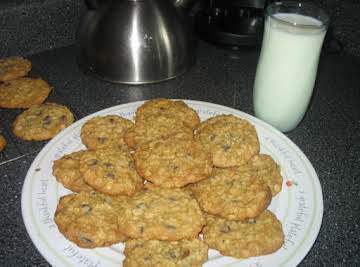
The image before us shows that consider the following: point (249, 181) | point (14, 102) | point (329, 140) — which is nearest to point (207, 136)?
point (249, 181)

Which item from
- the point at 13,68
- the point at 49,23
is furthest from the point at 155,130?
the point at 49,23

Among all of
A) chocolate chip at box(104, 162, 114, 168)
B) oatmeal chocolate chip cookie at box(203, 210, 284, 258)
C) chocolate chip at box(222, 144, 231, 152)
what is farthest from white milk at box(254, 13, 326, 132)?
chocolate chip at box(104, 162, 114, 168)

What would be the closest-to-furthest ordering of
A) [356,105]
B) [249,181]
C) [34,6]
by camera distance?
1. [249,181]
2. [356,105]
3. [34,6]

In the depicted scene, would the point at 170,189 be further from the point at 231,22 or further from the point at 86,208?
the point at 231,22

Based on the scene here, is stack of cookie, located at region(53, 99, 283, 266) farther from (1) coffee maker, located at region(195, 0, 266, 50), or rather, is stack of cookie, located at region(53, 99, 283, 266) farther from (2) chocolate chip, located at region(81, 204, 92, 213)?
(1) coffee maker, located at region(195, 0, 266, 50)

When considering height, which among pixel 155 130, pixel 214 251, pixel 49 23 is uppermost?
pixel 49 23

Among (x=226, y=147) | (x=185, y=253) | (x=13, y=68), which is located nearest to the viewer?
(x=185, y=253)

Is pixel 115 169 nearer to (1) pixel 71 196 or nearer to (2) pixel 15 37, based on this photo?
(1) pixel 71 196
